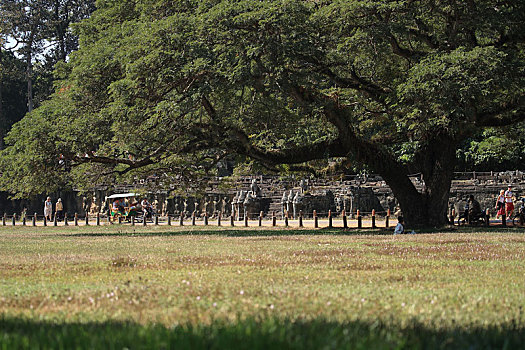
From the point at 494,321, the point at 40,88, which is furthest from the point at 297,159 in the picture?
the point at 40,88

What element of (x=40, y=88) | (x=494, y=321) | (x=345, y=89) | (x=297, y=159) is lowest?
(x=494, y=321)

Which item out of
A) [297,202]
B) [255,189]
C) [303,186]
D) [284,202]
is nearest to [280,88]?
[297,202]

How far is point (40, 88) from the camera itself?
66438mm

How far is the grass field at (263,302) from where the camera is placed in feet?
16.4

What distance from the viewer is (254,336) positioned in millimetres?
4809

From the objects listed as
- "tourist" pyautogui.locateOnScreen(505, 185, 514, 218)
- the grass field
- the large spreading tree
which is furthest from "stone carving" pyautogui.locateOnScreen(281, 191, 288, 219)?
the grass field

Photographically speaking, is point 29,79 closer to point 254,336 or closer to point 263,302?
point 263,302

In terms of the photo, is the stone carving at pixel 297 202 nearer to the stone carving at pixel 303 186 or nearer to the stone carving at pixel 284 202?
the stone carving at pixel 284 202

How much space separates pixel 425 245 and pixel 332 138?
36.0 ft

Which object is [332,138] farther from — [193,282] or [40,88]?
[40,88]

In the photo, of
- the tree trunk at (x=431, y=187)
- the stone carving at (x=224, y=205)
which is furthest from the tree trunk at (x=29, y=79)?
the tree trunk at (x=431, y=187)

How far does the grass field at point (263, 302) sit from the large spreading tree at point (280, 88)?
10760 mm

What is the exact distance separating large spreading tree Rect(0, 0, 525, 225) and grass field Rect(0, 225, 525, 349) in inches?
424

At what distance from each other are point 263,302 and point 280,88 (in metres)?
16.1
